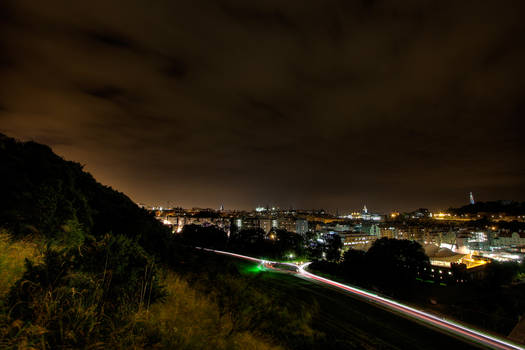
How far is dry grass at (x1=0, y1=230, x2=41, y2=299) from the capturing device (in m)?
3.66

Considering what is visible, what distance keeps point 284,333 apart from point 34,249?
282 inches

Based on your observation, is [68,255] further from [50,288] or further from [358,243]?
[358,243]

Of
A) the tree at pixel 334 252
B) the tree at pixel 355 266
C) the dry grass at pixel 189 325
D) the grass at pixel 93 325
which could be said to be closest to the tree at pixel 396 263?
the tree at pixel 355 266

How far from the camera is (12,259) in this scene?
4.55 metres

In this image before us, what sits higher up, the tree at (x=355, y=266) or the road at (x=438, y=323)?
the road at (x=438, y=323)

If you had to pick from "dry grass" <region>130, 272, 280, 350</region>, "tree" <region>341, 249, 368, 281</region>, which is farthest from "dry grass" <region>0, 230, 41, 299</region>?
"tree" <region>341, 249, 368, 281</region>

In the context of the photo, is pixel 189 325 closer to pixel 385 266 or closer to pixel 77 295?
pixel 77 295

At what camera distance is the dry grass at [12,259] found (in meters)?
3.66

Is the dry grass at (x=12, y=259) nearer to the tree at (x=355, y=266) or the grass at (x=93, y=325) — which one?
the grass at (x=93, y=325)

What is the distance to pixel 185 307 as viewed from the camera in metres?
5.70

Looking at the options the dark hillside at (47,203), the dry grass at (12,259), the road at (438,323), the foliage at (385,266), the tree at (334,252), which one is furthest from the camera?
the tree at (334,252)

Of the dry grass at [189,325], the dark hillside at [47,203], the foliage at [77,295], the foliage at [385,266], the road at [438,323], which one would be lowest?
the foliage at [385,266]

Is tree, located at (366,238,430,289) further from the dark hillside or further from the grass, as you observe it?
the grass

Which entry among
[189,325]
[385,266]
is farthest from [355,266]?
[189,325]
